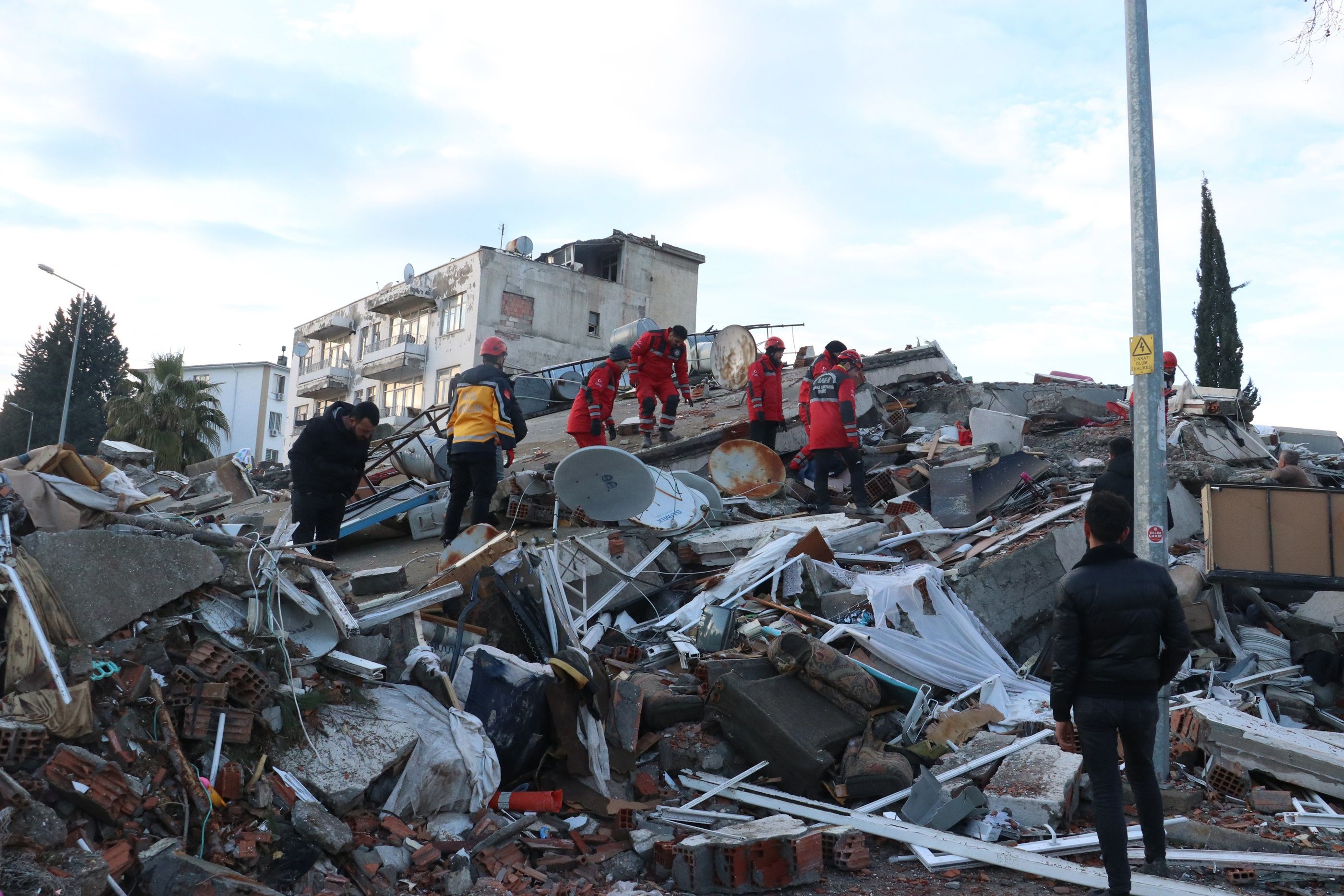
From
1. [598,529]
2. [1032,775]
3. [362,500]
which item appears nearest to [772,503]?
[598,529]

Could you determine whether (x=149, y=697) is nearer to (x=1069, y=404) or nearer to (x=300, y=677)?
(x=300, y=677)

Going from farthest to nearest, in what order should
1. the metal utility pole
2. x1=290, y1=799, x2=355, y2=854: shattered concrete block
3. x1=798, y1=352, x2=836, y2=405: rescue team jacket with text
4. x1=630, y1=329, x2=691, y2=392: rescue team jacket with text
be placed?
x1=630, y1=329, x2=691, y2=392: rescue team jacket with text < x1=798, y1=352, x2=836, y2=405: rescue team jacket with text < the metal utility pole < x1=290, y1=799, x2=355, y2=854: shattered concrete block

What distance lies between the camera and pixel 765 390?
1160 centimetres

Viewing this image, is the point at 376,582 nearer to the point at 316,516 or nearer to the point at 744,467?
the point at 316,516

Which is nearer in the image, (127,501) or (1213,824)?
(1213,824)

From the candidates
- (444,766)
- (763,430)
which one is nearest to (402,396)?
(763,430)

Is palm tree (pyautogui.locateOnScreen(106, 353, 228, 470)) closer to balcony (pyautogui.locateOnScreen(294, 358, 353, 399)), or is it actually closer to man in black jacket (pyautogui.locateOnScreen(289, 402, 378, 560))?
man in black jacket (pyautogui.locateOnScreen(289, 402, 378, 560))

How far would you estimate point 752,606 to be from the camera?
7742 mm

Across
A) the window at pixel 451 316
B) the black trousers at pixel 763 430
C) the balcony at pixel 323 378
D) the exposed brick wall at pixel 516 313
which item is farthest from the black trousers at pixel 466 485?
the balcony at pixel 323 378

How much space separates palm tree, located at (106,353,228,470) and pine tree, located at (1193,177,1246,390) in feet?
92.7

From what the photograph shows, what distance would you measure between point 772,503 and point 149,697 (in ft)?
23.3

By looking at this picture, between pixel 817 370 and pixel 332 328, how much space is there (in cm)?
4670

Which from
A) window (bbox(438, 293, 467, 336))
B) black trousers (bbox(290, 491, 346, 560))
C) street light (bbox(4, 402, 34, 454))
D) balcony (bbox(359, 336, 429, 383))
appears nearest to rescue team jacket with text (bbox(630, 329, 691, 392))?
black trousers (bbox(290, 491, 346, 560))

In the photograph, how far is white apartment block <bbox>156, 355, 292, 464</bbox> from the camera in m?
61.1
